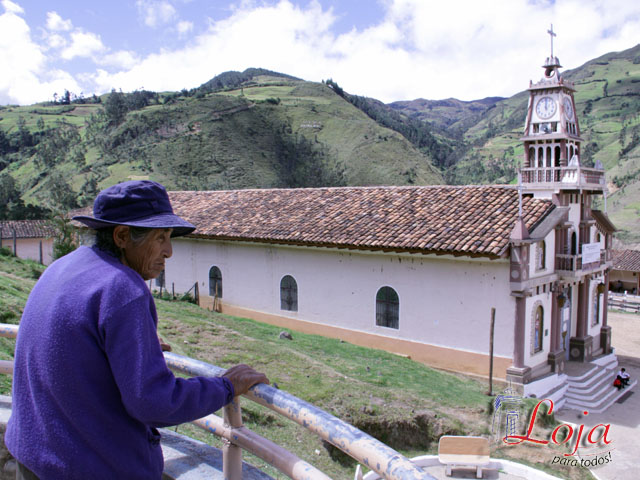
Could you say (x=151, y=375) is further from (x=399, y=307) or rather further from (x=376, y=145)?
(x=376, y=145)

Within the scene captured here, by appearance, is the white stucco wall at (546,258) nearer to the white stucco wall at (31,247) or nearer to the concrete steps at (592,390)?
the concrete steps at (592,390)

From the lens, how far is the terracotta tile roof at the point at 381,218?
1442cm

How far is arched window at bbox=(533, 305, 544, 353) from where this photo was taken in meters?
14.8

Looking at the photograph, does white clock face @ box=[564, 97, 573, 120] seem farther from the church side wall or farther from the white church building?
the church side wall

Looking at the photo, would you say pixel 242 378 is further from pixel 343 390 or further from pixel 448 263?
pixel 448 263

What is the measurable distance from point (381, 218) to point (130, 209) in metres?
15.2

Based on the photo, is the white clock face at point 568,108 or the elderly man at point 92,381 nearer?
the elderly man at point 92,381

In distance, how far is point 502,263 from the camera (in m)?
13.8

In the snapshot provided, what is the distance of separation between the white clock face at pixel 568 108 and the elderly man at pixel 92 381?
18.2m

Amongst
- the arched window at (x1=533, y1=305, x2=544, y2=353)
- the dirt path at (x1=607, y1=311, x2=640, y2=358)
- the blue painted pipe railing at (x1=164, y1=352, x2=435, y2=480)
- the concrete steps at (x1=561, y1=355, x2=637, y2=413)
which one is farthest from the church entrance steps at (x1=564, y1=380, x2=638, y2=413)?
the blue painted pipe railing at (x1=164, y1=352, x2=435, y2=480)

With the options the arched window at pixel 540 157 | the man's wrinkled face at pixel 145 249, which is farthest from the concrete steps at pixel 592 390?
the man's wrinkled face at pixel 145 249

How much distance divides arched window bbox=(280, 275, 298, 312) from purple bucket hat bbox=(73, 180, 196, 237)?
15994 millimetres

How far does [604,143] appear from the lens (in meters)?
89.8

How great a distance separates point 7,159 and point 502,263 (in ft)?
256
